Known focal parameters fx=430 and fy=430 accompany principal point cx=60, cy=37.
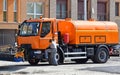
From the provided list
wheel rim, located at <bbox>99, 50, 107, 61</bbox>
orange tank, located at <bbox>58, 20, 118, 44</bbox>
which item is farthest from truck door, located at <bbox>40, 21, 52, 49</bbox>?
wheel rim, located at <bbox>99, 50, 107, 61</bbox>

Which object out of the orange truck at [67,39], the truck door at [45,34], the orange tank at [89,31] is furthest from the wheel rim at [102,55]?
the truck door at [45,34]

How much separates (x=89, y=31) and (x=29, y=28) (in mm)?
4505

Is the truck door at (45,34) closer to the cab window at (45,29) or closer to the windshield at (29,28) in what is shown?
the cab window at (45,29)

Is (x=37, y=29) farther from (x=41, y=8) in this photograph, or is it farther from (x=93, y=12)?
(x=93, y=12)

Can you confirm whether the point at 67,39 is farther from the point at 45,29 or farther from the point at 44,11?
the point at 44,11

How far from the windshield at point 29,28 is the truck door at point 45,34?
371 millimetres

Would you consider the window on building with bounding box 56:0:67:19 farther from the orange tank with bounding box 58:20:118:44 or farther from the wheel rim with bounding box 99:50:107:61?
the wheel rim with bounding box 99:50:107:61

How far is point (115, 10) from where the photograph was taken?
184 ft

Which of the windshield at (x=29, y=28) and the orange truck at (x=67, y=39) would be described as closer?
the orange truck at (x=67, y=39)

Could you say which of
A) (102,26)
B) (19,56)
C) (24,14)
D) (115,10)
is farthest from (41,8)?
(19,56)

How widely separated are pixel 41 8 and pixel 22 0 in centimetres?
271

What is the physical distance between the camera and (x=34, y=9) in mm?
49031

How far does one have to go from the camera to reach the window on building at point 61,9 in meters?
51.2

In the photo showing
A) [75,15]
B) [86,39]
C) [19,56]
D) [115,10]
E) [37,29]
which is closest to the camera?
[19,56]
